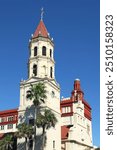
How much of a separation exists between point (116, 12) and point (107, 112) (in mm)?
9408

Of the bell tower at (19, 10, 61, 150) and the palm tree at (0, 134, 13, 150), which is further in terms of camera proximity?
the bell tower at (19, 10, 61, 150)

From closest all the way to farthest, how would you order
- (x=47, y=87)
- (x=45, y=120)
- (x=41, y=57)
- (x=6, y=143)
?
1. (x=45, y=120)
2. (x=6, y=143)
3. (x=47, y=87)
4. (x=41, y=57)

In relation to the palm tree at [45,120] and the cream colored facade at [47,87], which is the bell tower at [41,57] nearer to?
the cream colored facade at [47,87]

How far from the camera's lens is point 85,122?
98188mm

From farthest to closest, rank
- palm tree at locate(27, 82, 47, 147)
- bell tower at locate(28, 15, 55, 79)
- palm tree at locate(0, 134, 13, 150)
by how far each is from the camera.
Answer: bell tower at locate(28, 15, 55, 79) → palm tree at locate(0, 134, 13, 150) → palm tree at locate(27, 82, 47, 147)

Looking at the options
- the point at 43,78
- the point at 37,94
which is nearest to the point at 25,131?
the point at 37,94

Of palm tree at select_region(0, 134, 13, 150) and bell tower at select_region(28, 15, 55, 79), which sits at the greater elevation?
bell tower at select_region(28, 15, 55, 79)

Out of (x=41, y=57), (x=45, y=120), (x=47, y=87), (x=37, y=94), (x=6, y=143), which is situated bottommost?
(x=6, y=143)

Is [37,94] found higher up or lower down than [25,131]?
higher up

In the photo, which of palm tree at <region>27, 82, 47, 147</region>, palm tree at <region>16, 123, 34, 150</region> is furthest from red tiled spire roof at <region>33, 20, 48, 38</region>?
palm tree at <region>16, 123, 34, 150</region>

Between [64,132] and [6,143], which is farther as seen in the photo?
[64,132]

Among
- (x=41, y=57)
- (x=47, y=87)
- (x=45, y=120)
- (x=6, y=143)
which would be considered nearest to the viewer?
(x=45, y=120)

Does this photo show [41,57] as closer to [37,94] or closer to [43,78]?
[43,78]

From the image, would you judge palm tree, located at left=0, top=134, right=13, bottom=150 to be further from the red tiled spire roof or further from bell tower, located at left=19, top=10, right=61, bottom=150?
the red tiled spire roof
